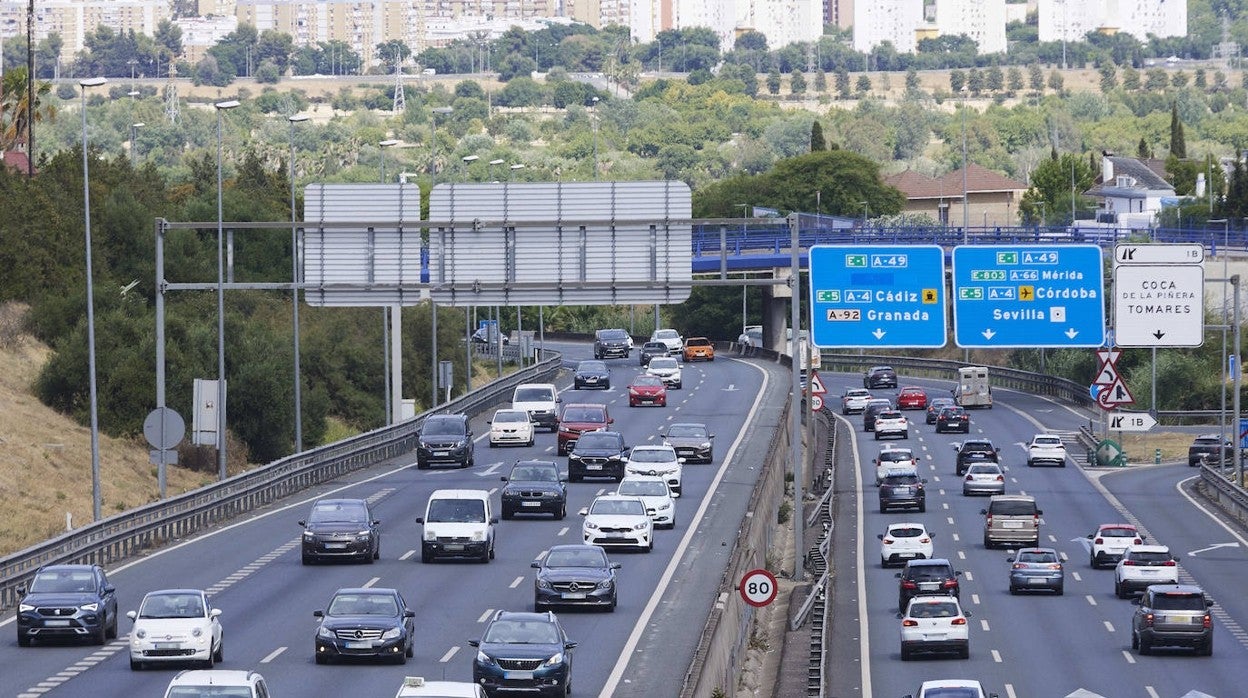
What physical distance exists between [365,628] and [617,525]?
15.0 meters

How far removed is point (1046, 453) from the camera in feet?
271

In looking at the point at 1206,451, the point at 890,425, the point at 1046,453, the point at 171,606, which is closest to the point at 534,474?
the point at 171,606

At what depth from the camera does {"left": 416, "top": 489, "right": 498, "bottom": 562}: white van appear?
47156mm

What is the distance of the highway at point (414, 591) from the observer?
33.7 metres

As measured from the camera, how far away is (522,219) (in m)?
51.3

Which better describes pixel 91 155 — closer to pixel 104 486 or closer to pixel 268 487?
pixel 104 486

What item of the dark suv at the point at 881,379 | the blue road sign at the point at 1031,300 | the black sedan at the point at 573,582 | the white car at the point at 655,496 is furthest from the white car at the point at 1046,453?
the black sedan at the point at 573,582

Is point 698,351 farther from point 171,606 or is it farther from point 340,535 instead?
point 171,606

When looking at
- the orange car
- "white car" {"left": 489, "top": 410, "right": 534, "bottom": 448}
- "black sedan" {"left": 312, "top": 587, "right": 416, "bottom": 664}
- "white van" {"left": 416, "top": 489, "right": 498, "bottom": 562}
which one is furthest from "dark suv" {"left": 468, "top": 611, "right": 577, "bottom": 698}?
the orange car

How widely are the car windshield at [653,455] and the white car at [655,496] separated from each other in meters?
6.42

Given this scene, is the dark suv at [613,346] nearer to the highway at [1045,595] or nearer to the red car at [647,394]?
the red car at [647,394]

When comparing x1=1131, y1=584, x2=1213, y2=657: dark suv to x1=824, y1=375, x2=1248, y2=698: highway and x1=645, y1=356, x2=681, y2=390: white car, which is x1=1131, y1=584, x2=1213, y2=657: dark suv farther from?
x1=645, y1=356, x2=681, y2=390: white car

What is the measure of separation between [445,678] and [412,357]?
72.1 meters

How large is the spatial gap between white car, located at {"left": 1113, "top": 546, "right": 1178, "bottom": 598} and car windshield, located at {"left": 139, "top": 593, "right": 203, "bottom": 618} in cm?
2361
